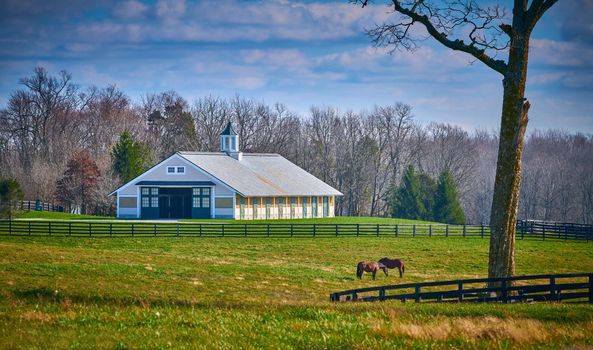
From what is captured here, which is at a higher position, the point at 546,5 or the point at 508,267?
the point at 546,5

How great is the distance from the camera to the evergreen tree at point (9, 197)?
6352 cm

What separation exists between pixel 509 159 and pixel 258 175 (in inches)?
2440

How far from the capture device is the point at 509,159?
22109mm

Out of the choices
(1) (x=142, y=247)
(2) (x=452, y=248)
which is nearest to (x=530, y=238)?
(2) (x=452, y=248)

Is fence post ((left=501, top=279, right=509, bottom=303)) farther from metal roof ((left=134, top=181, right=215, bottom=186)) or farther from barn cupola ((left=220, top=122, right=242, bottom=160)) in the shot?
barn cupola ((left=220, top=122, right=242, bottom=160))

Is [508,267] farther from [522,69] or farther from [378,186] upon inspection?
[378,186]

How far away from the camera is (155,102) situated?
138375mm

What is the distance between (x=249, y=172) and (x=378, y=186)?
148ft

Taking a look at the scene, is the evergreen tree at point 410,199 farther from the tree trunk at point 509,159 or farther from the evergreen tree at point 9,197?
the tree trunk at point 509,159

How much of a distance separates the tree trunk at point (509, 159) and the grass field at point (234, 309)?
7.76 feet

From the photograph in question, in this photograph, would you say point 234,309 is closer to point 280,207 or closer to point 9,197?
point 9,197

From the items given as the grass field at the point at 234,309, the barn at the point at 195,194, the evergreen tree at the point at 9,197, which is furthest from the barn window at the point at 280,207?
the grass field at the point at 234,309

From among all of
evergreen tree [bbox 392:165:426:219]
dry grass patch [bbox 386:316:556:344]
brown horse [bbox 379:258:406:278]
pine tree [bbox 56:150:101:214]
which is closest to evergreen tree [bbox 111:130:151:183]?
pine tree [bbox 56:150:101:214]

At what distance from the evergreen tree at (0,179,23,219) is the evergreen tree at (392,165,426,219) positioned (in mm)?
47021
